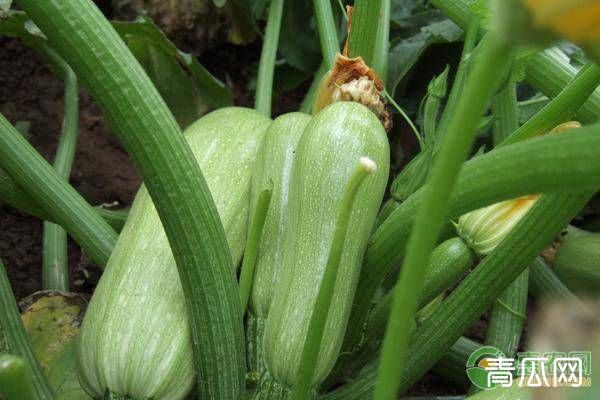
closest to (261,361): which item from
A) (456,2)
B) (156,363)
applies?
(156,363)

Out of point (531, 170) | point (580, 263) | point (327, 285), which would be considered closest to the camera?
point (531, 170)

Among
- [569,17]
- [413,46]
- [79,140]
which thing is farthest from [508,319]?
[79,140]

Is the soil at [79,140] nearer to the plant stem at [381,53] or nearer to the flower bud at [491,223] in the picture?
the plant stem at [381,53]

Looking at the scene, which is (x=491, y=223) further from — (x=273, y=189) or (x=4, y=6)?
(x=4, y=6)

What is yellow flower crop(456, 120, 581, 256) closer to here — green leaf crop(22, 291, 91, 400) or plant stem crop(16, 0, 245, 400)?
plant stem crop(16, 0, 245, 400)

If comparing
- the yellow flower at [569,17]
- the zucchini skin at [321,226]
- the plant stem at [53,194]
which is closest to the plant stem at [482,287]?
the zucchini skin at [321,226]

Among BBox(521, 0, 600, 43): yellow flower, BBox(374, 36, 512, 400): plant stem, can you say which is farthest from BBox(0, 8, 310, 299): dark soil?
BBox(521, 0, 600, 43): yellow flower

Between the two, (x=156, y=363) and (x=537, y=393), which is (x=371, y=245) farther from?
(x=537, y=393)
